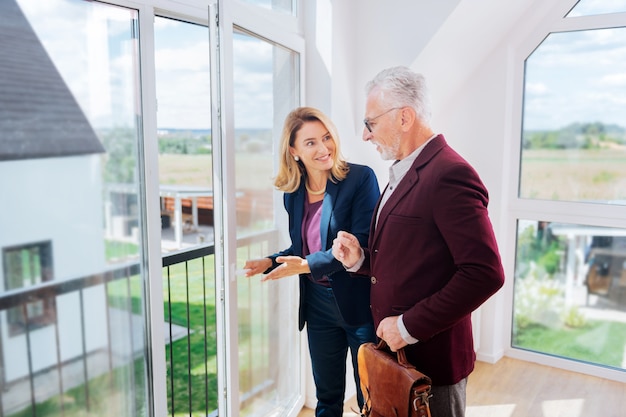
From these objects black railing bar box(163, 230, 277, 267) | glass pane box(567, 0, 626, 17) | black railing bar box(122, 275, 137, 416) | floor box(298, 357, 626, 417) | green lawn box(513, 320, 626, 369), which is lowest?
floor box(298, 357, 626, 417)

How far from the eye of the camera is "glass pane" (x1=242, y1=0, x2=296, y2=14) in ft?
7.81

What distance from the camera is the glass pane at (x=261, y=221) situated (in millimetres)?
2197

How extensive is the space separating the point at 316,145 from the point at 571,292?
2.43 meters

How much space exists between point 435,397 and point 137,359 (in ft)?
3.58

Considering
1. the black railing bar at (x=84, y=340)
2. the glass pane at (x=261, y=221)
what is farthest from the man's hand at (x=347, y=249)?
the black railing bar at (x=84, y=340)

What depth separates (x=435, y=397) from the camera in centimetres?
157

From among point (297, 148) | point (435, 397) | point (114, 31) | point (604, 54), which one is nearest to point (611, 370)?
point (604, 54)

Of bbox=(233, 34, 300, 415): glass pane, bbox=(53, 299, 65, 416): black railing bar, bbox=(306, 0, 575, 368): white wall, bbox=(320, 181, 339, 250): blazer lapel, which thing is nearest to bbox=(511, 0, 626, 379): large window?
bbox=(306, 0, 575, 368): white wall

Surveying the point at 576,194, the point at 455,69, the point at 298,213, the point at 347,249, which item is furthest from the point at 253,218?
the point at 576,194

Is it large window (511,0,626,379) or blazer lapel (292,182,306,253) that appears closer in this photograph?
blazer lapel (292,182,306,253)

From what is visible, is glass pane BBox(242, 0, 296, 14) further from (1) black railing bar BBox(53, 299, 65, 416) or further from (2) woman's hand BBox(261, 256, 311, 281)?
(1) black railing bar BBox(53, 299, 65, 416)

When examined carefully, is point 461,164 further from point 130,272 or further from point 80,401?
point 80,401

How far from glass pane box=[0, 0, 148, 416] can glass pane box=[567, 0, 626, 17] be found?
107 inches

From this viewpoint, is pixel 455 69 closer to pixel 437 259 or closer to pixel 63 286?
pixel 437 259
